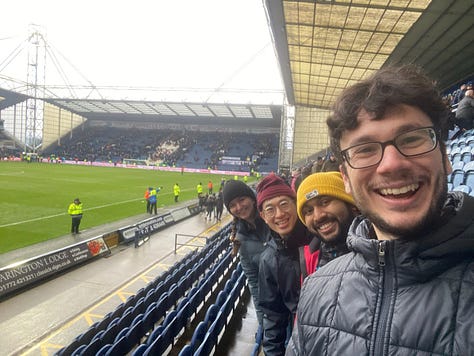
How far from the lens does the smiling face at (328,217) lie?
94.6 inches

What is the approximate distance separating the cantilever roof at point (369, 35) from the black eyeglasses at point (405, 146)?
11232 mm

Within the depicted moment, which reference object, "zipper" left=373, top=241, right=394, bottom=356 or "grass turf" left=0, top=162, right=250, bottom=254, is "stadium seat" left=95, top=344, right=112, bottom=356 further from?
"grass turf" left=0, top=162, right=250, bottom=254

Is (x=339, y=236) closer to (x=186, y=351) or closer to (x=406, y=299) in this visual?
(x=406, y=299)

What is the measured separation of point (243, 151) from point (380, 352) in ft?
194

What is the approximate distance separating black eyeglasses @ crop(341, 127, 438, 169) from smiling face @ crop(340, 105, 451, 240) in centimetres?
2

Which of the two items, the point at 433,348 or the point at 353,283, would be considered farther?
the point at 353,283

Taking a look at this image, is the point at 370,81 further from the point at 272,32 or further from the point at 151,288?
the point at 272,32

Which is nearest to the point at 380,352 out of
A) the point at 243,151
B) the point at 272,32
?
the point at 272,32

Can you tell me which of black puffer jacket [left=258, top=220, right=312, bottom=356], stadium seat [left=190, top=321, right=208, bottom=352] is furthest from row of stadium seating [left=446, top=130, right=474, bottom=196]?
stadium seat [left=190, top=321, right=208, bottom=352]

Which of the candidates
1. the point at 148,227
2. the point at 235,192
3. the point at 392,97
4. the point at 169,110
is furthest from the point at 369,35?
the point at 169,110

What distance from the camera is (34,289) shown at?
8.36 m

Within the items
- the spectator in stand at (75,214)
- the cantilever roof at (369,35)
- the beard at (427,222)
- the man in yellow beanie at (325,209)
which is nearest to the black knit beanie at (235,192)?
the man in yellow beanie at (325,209)

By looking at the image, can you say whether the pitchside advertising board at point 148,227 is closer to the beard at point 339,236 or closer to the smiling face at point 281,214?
the smiling face at point 281,214

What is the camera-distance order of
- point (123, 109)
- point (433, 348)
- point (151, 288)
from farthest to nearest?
point (123, 109) < point (151, 288) < point (433, 348)
